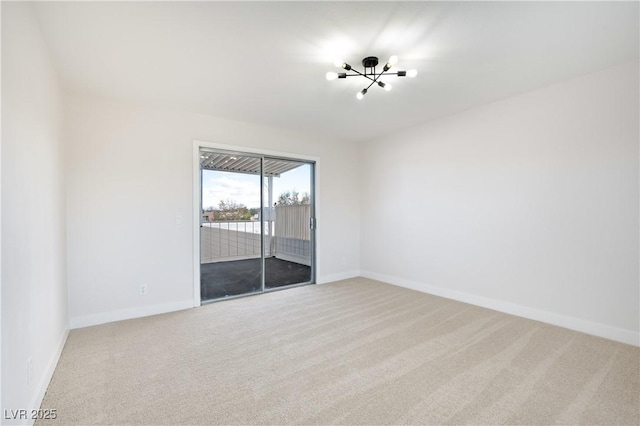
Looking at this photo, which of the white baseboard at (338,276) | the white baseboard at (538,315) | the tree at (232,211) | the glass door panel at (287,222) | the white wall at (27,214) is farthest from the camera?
the white baseboard at (338,276)

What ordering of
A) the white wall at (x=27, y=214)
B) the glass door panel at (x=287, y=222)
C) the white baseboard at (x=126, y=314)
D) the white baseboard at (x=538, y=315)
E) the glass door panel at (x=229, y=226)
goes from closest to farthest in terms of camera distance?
the white wall at (x=27, y=214), the white baseboard at (x=538, y=315), the white baseboard at (x=126, y=314), the glass door panel at (x=229, y=226), the glass door panel at (x=287, y=222)

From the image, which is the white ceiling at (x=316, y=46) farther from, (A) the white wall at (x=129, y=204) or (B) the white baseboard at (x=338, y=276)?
(B) the white baseboard at (x=338, y=276)

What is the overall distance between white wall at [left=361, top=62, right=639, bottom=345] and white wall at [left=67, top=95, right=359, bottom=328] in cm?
296

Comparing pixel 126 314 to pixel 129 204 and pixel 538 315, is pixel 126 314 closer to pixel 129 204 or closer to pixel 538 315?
pixel 129 204

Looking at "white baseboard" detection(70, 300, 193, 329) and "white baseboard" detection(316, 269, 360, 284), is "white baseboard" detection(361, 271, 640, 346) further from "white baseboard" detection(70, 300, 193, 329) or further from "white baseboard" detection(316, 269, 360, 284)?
"white baseboard" detection(70, 300, 193, 329)

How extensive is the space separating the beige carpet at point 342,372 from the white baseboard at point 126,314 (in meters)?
0.13

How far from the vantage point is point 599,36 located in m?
2.13

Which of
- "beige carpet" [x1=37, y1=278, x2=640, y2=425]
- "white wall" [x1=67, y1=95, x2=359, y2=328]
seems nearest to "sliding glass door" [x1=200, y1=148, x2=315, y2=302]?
"white wall" [x1=67, y1=95, x2=359, y2=328]

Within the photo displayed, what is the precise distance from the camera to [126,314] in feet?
10.3

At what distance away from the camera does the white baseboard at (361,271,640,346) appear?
8.31ft

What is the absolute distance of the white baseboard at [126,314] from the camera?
2.93 metres

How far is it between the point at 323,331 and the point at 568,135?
3240mm

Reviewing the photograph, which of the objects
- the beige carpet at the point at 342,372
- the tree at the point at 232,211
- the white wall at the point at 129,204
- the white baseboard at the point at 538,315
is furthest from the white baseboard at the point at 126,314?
the white baseboard at the point at 538,315

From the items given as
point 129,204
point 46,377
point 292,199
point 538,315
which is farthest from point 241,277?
point 538,315
